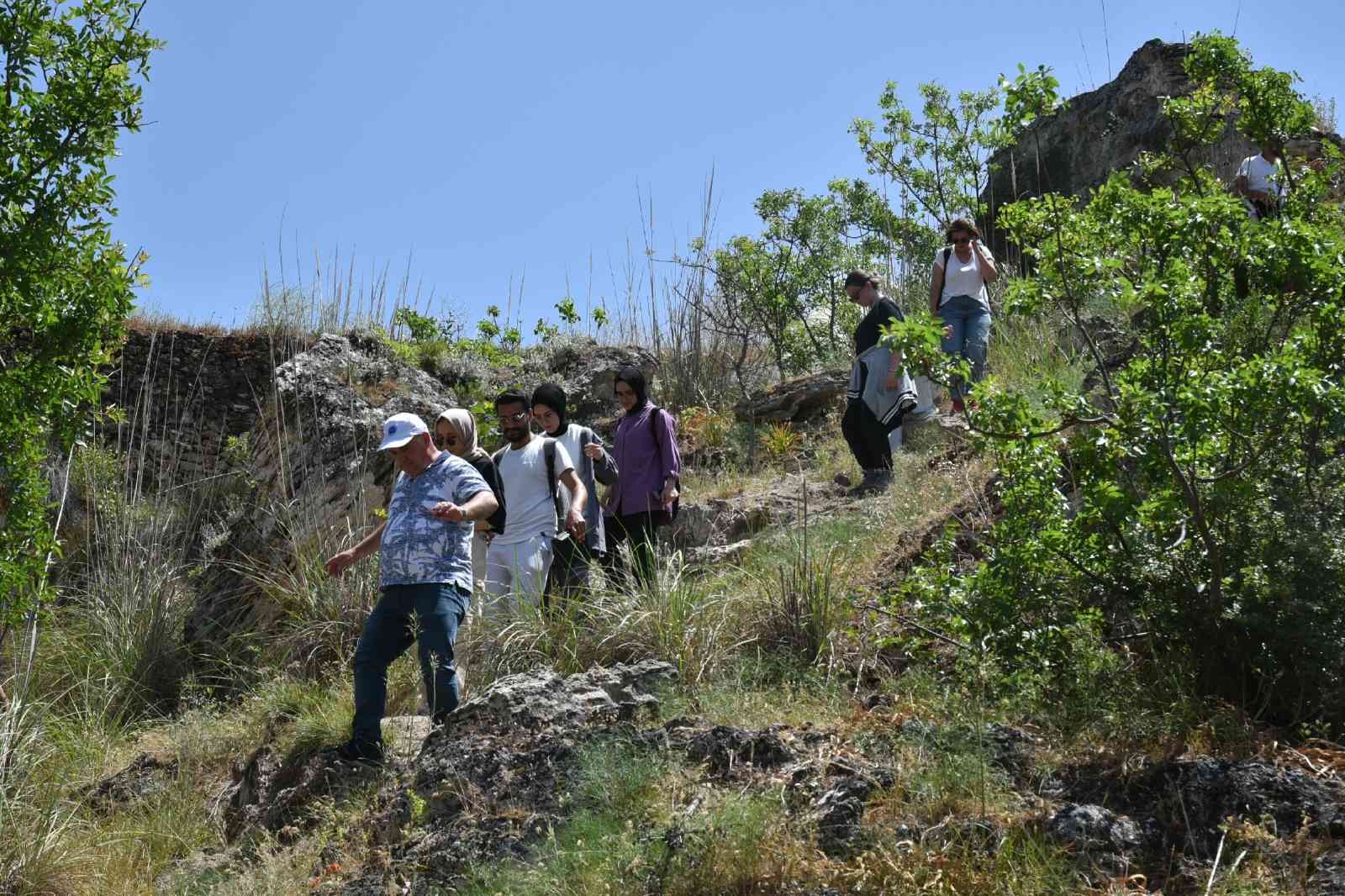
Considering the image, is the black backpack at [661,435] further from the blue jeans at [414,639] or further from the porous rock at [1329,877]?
the porous rock at [1329,877]

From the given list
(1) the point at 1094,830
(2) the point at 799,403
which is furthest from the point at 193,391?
(1) the point at 1094,830

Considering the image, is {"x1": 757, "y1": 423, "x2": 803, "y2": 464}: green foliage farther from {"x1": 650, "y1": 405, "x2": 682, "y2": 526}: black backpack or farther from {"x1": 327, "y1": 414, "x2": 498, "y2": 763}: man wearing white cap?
{"x1": 327, "y1": 414, "x2": 498, "y2": 763}: man wearing white cap

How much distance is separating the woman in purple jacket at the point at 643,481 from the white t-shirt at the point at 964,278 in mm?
3488

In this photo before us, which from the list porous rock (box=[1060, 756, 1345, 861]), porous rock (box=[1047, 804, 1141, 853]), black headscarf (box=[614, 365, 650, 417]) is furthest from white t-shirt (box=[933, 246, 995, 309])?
porous rock (box=[1047, 804, 1141, 853])

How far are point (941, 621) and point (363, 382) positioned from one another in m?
7.54

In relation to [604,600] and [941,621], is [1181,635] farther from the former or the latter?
[604,600]

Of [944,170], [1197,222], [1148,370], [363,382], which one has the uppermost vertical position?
[944,170]

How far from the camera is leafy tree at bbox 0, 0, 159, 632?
5938 millimetres

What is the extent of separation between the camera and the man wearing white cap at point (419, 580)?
20.1 feet

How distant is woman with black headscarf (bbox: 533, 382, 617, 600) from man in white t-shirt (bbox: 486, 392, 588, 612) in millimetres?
250

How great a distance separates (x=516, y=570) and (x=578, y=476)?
2.65 feet

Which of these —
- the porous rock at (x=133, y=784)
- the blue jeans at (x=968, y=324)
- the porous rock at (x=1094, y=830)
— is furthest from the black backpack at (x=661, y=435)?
the porous rock at (x=1094, y=830)

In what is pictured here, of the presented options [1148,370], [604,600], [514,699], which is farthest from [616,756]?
[1148,370]

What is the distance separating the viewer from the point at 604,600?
7.21 metres
